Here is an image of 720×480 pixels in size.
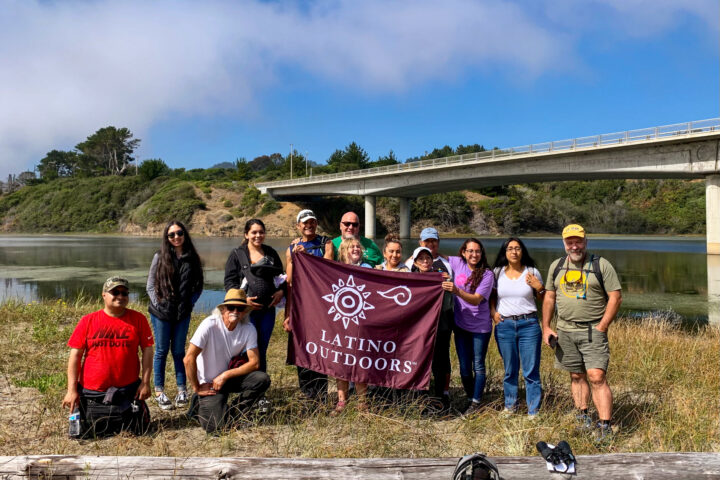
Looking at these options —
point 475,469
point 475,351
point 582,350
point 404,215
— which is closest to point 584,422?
point 582,350

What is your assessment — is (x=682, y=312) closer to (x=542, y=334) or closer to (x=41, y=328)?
(x=542, y=334)

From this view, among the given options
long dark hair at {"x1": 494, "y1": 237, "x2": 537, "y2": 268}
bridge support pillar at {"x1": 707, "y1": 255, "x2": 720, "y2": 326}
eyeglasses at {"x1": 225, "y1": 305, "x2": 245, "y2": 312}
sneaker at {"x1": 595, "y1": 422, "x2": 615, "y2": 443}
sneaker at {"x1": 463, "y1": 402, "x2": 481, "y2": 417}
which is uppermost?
long dark hair at {"x1": 494, "y1": 237, "x2": 537, "y2": 268}

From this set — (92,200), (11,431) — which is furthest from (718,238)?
(92,200)

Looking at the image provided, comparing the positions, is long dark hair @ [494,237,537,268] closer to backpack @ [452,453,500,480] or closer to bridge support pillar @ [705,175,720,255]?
backpack @ [452,453,500,480]

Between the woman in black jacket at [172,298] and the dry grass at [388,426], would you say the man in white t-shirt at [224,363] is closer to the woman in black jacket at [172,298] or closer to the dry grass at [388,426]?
the dry grass at [388,426]

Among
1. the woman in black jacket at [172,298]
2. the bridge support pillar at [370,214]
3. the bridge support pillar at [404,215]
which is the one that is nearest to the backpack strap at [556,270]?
the woman in black jacket at [172,298]

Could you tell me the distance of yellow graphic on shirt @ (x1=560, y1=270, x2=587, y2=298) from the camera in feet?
14.8

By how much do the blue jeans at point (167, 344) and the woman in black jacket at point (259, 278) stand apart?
2.71 ft

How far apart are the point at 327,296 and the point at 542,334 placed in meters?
2.26

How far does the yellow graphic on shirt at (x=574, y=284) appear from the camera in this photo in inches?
177

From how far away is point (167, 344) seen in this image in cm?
543

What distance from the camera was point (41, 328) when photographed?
27.8 feet

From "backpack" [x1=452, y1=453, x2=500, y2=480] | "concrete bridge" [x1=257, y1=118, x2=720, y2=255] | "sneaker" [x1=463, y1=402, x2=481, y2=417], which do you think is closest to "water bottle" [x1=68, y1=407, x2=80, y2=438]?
"backpack" [x1=452, y1=453, x2=500, y2=480]

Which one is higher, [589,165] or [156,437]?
[589,165]
